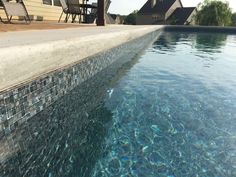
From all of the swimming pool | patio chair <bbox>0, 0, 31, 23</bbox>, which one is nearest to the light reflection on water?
the swimming pool

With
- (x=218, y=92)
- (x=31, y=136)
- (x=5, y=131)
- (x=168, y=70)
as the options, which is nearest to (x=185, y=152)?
(x=31, y=136)

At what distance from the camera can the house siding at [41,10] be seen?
1184 centimetres

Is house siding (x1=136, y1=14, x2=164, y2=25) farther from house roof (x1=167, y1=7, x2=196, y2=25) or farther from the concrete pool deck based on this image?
the concrete pool deck

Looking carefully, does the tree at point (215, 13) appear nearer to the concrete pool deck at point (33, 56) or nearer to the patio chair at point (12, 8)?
the patio chair at point (12, 8)

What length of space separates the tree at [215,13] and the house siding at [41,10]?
3697cm

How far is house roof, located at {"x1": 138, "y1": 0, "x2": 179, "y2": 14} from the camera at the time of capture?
53438 millimetres

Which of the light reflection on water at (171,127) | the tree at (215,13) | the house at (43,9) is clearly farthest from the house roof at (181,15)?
the light reflection on water at (171,127)

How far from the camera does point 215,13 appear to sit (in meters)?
44.6

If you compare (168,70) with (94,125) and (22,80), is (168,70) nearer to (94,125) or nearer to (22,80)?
(94,125)

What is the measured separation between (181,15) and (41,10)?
43801 mm

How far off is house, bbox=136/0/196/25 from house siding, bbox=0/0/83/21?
4009cm

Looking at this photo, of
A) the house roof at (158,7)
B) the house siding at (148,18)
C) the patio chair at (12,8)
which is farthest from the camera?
A: the house siding at (148,18)

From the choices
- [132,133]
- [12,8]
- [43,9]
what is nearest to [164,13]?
[43,9]

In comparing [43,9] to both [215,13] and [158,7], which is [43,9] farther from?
[158,7]
